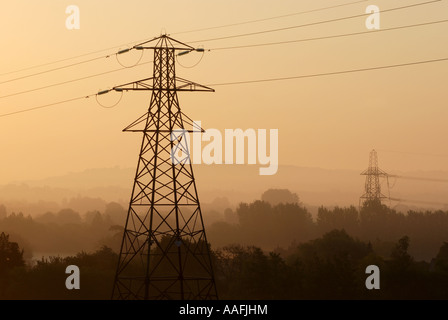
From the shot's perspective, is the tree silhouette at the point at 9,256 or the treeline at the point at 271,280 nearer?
the treeline at the point at 271,280

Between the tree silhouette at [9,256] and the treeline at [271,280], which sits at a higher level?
the tree silhouette at [9,256]

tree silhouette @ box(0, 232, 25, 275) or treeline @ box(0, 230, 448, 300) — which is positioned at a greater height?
tree silhouette @ box(0, 232, 25, 275)

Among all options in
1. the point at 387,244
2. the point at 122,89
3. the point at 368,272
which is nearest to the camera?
the point at 122,89

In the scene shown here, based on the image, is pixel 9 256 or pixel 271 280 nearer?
pixel 271 280

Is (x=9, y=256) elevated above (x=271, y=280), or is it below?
above

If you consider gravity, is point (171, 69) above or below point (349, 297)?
above

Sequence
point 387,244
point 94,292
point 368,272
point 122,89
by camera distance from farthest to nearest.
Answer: point 387,244, point 368,272, point 94,292, point 122,89

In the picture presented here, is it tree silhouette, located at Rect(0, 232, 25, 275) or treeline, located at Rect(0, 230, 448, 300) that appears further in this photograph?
tree silhouette, located at Rect(0, 232, 25, 275)

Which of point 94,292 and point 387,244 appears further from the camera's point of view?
point 387,244

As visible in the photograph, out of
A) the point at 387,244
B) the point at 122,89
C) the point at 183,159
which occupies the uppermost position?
the point at 122,89
